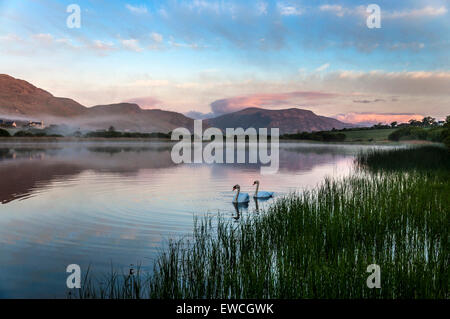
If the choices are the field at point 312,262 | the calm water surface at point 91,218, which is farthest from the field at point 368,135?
the field at point 312,262

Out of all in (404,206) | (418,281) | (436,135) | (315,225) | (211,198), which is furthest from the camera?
(436,135)

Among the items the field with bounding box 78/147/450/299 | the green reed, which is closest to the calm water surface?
the field with bounding box 78/147/450/299

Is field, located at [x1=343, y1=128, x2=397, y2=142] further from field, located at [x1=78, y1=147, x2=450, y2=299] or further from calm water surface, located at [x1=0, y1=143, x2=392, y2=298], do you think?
field, located at [x1=78, y1=147, x2=450, y2=299]

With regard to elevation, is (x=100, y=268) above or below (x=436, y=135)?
below

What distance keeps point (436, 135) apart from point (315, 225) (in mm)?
68416

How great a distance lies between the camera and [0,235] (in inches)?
455

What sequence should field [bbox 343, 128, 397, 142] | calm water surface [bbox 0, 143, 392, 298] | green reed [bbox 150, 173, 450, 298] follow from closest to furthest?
green reed [bbox 150, 173, 450, 298], calm water surface [bbox 0, 143, 392, 298], field [bbox 343, 128, 397, 142]

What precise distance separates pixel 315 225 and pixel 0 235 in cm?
943
